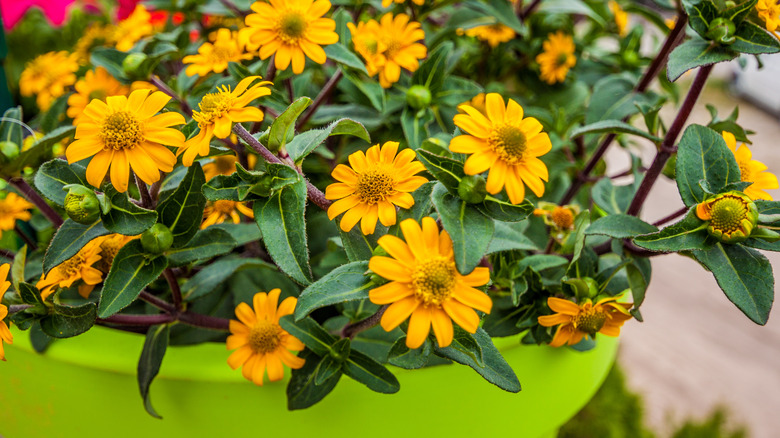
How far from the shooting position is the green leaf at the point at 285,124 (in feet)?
1.01

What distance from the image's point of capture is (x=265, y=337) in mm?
351

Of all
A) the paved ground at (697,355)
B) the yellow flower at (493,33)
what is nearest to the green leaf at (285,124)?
the yellow flower at (493,33)

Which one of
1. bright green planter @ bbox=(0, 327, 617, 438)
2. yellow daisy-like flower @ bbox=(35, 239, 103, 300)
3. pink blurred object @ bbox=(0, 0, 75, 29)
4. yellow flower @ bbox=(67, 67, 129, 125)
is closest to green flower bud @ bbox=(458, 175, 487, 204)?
bright green planter @ bbox=(0, 327, 617, 438)

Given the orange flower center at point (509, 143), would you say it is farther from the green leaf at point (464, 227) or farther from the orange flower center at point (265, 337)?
the orange flower center at point (265, 337)

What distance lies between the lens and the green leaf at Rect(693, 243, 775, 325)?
308 millimetres

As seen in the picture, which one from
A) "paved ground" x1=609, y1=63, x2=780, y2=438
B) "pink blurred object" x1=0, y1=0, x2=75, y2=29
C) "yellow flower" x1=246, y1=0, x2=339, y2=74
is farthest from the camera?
"paved ground" x1=609, y1=63, x2=780, y2=438

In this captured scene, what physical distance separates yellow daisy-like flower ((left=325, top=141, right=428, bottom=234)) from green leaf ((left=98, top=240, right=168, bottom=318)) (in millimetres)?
103

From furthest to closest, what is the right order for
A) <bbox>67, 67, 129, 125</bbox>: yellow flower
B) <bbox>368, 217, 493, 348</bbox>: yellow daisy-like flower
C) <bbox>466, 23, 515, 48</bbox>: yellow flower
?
<bbox>466, 23, 515, 48</bbox>: yellow flower < <bbox>67, 67, 129, 125</bbox>: yellow flower < <bbox>368, 217, 493, 348</bbox>: yellow daisy-like flower

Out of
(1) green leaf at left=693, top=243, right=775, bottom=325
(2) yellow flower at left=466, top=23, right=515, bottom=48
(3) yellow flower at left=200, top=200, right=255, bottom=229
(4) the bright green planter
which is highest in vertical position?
(1) green leaf at left=693, top=243, right=775, bottom=325

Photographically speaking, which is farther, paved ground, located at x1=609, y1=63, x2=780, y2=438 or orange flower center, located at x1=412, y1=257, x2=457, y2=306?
paved ground, located at x1=609, y1=63, x2=780, y2=438

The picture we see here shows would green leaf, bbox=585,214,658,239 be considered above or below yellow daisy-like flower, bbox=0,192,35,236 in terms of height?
above

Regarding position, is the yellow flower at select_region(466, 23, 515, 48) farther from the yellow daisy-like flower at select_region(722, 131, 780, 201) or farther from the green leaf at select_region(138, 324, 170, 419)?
the green leaf at select_region(138, 324, 170, 419)

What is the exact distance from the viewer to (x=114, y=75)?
19.1 inches

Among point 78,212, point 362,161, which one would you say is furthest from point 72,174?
point 362,161
